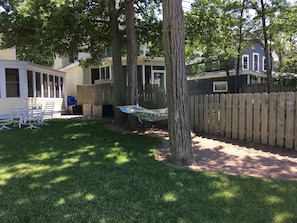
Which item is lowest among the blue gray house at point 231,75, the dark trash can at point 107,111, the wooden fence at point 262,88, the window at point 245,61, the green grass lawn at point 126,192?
the green grass lawn at point 126,192

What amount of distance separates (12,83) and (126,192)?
12.1 m

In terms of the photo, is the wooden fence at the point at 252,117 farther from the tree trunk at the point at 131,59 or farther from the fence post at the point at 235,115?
the tree trunk at the point at 131,59

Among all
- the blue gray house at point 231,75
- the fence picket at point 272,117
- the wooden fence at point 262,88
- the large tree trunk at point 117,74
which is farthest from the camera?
the blue gray house at point 231,75

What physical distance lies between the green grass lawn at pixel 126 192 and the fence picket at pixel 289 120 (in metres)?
2.20

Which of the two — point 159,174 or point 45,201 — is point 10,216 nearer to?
point 45,201

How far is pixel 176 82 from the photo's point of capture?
15.9 feet

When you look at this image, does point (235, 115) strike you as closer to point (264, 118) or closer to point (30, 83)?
point (264, 118)

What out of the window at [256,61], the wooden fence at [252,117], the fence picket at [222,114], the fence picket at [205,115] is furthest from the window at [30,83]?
the window at [256,61]

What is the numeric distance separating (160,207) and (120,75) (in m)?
7.25

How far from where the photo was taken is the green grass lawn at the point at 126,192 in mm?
2955

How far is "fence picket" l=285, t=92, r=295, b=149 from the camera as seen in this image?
5.72 meters

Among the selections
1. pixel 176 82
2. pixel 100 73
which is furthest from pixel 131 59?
pixel 100 73

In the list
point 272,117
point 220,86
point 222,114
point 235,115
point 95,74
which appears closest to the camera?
point 272,117

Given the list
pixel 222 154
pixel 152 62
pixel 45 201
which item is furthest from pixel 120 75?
pixel 152 62
